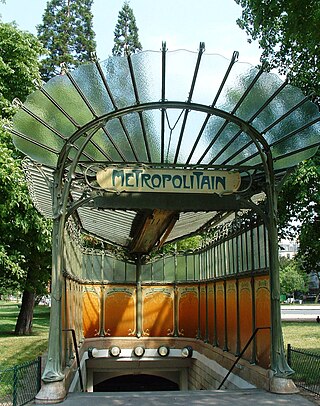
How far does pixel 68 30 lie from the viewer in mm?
36219

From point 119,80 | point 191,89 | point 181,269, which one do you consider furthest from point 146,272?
point 119,80

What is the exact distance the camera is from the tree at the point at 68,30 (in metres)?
35.5

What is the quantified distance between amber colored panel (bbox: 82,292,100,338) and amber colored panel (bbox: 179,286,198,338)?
2773mm

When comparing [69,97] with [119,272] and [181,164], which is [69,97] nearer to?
[181,164]

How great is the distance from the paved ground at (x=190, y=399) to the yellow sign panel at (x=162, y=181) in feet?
11.0

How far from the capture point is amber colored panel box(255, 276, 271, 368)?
933 centimetres

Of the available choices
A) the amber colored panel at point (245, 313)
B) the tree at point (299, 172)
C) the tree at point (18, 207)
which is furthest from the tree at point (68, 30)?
the amber colored panel at point (245, 313)

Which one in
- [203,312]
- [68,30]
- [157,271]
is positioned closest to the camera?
[203,312]

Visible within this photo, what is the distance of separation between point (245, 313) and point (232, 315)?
1.13m

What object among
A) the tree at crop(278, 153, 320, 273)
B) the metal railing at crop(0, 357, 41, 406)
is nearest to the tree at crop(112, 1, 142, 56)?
the tree at crop(278, 153, 320, 273)

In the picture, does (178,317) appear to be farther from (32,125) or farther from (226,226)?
(32,125)

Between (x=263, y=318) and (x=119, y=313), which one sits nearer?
(x=263, y=318)

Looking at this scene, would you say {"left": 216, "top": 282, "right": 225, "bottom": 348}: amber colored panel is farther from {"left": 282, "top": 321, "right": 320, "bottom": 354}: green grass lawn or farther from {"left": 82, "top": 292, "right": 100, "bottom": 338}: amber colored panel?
{"left": 82, "top": 292, "right": 100, "bottom": 338}: amber colored panel

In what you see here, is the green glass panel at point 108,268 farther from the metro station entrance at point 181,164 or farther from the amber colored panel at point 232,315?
the amber colored panel at point 232,315
